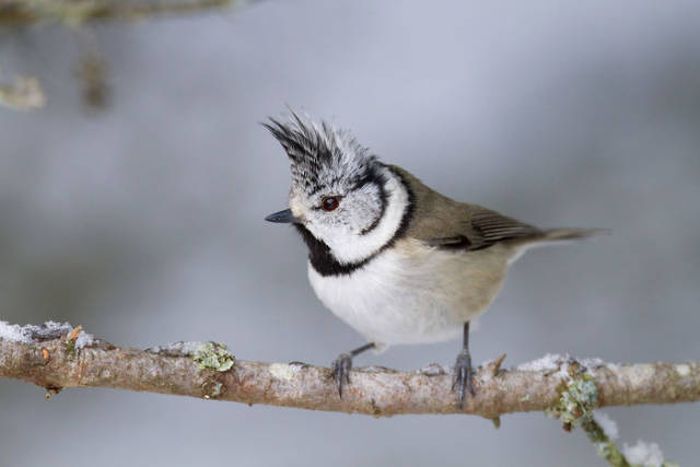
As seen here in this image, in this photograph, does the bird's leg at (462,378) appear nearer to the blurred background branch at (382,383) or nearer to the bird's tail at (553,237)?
the blurred background branch at (382,383)

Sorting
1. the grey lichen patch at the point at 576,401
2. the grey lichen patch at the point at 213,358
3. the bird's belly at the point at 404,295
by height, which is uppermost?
the bird's belly at the point at 404,295

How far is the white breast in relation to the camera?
3.08 meters

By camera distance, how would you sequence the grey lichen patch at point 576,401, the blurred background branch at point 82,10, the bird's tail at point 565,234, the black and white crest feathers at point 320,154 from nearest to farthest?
the grey lichen patch at point 576,401 → the blurred background branch at point 82,10 → the black and white crest feathers at point 320,154 → the bird's tail at point 565,234

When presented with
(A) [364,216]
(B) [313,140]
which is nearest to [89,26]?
(B) [313,140]

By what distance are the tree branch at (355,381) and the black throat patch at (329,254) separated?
0.53 metres

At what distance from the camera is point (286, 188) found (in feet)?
15.5

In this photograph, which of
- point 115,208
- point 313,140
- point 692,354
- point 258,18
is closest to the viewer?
point 313,140

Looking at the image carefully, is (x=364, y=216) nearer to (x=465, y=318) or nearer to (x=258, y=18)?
(x=465, y=318)

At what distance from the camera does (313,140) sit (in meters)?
3.08

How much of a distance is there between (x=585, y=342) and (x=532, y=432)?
50 cm

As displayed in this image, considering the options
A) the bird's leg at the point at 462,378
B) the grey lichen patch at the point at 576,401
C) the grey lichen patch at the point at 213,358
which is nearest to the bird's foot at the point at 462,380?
the bird's leg at the point at 462,378

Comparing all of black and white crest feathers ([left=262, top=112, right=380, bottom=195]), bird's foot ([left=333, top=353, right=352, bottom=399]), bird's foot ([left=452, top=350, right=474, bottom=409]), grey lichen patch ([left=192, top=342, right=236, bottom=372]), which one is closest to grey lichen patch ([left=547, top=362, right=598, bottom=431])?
bird's foot ([left=452, top=350, right=474, bottom=409])

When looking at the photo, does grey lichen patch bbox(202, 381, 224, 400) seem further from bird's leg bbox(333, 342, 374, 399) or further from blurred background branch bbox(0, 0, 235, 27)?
blurred background branch bbox(0, 0, 235, 27)

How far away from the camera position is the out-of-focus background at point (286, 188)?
4199mm
